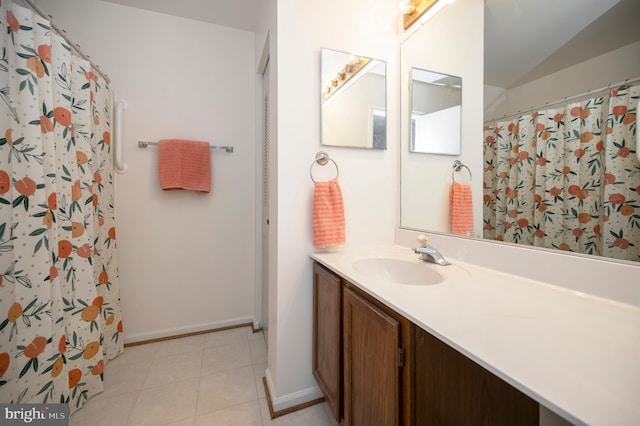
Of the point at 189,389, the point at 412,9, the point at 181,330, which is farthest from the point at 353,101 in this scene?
the point at 181,330

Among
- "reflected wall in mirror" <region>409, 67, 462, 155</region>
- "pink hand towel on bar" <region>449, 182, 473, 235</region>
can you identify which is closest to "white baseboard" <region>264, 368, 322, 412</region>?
"pink hand towel on bar" <region>449, 182, 473, 235</region>

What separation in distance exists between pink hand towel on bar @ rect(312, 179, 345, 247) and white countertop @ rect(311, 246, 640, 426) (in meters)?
0.36

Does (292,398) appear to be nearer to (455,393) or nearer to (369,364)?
(369,364)

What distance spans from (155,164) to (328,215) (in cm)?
153

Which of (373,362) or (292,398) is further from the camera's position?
(292,398)

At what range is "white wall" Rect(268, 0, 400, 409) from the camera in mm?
1144

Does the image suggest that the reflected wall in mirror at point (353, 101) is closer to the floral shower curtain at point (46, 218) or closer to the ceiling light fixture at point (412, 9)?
the ceiling light fixture at point (412, 9)

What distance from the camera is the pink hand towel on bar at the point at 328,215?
3.74 feet

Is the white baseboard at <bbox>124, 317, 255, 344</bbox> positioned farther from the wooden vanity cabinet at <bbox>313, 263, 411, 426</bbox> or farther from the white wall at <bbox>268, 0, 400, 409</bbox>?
the wooden vanity cabinet at <bbox>313, 263, 411, 426</bbox>

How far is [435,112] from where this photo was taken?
1229 mm

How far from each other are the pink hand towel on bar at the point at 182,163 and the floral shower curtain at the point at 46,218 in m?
0.39

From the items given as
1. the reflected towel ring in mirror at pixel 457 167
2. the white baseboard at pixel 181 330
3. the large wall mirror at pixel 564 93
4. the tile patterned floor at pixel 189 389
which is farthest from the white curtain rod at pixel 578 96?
the white baseboard at pixel 181 330

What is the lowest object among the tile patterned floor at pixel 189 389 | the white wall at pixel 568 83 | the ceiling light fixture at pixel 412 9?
the tile patterned floor at pixel 189 389

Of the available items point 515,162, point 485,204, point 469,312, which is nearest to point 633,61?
point 515,162
